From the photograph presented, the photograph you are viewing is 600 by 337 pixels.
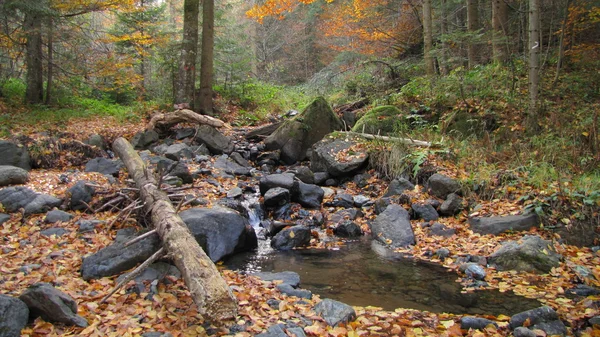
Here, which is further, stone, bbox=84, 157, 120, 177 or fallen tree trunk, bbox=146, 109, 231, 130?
fallen tree trunk, bbox=146, 109, 231, 130

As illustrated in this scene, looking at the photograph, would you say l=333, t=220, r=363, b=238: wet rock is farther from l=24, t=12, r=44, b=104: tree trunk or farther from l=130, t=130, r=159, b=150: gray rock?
l=24, t=12, r=44, b=104: tree trunk

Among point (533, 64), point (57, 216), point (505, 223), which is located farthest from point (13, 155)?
point (533, 64)

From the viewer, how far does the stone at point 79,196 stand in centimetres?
702

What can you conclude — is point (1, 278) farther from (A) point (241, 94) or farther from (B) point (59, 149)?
(A) point (241, 94)

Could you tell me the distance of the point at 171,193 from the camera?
7461mm

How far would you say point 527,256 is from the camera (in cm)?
555

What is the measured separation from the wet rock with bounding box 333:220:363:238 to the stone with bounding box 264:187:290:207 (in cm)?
158

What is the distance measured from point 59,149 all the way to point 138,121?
13.8ft

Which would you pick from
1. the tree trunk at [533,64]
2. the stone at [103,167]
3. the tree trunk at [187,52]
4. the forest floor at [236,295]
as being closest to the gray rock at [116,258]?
the forest floor at [236,295]

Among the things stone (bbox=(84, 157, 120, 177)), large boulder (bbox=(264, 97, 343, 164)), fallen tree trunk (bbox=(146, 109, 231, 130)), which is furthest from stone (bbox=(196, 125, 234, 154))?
stone (bbox=(84, 157, 120, 177))

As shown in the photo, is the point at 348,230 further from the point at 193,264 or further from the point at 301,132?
the point at 301,132

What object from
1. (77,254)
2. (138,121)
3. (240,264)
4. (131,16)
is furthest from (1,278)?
(131,16)

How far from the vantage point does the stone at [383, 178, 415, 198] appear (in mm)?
8867

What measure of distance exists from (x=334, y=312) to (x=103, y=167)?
7206 mm
